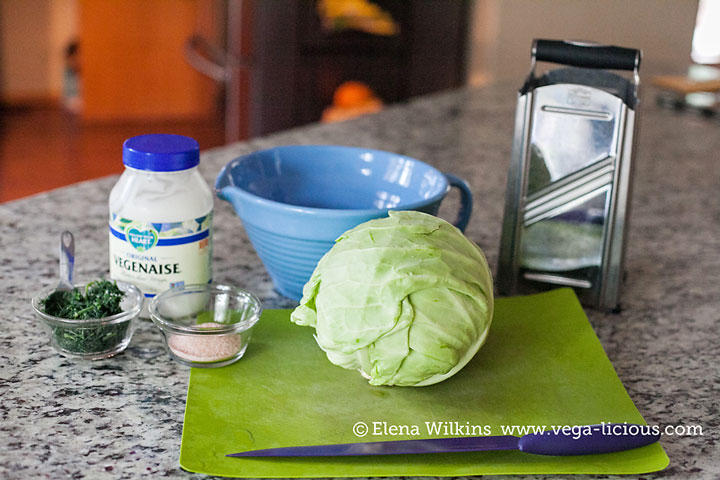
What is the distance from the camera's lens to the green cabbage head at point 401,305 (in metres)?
0.72

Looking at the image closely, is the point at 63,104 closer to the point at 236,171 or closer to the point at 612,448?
the point at 236,171

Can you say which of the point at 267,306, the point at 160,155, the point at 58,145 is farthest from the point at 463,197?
the point at 58,145

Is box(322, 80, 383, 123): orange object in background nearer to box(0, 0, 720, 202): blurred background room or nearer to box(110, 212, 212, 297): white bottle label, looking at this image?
box(0, 0, 720, 202): blurred background room

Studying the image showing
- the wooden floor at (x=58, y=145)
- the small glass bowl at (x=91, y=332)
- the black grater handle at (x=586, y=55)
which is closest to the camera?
the small glass bowl at (x=91, y=332)

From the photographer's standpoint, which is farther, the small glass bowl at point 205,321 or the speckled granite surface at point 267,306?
the small glass bowl at point 205,321

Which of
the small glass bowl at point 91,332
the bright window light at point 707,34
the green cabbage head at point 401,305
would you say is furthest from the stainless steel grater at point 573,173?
the bright window light at point 707,34

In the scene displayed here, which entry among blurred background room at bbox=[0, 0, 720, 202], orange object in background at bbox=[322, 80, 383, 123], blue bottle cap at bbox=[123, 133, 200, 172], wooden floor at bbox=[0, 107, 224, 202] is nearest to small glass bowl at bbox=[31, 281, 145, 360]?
blue bottle cap at bbox=[123, 133, 200, 172]

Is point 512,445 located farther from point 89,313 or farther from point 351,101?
point 351,101

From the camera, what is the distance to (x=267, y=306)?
0.95m

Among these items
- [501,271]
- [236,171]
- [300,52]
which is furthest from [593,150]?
[300,52]

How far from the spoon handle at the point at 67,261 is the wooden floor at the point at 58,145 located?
9.87ft

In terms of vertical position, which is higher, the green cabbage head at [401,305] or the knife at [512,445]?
the green cabbage head at [401,305]

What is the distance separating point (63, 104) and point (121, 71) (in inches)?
→ 27.3

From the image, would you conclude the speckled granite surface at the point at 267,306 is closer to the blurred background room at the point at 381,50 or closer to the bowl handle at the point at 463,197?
the bowl handle at the point at 463,197
